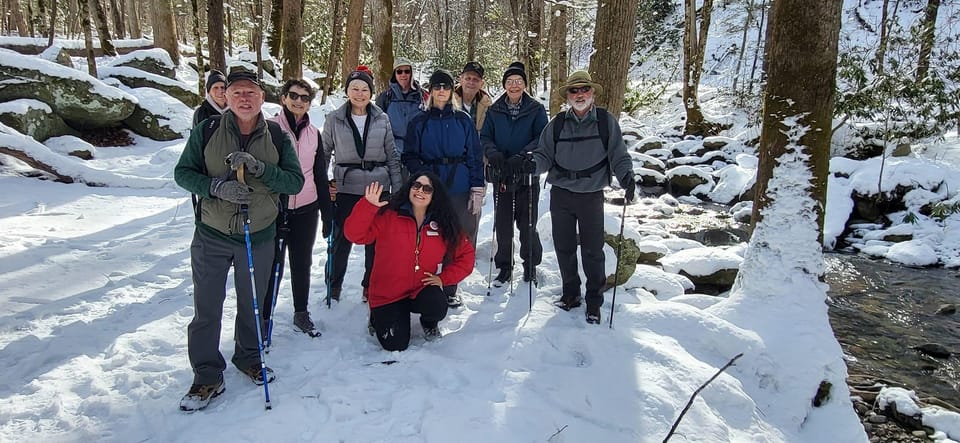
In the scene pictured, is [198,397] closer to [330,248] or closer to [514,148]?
[330,248]

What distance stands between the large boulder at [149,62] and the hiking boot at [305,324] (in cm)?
1483

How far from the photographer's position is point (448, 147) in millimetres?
4699

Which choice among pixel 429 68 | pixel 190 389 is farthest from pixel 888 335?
pixel 429 68

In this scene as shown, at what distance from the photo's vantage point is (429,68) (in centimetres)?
2650

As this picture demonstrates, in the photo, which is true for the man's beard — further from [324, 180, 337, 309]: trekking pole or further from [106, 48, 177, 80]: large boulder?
[106, 48, 177, 80]: large boulder

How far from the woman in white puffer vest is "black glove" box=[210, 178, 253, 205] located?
1364 mm

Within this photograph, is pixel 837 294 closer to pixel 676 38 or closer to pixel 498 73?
pixel 498 73

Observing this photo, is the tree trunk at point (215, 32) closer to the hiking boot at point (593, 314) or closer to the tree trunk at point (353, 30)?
the tree trunk at point (353, 30)

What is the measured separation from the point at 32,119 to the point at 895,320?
46.6 ft

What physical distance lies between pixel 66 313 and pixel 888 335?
830 centimetres

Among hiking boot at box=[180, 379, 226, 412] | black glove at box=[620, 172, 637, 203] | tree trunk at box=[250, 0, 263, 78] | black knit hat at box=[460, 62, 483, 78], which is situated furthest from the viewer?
tree trunk at box=[250, 0, 263, 78]

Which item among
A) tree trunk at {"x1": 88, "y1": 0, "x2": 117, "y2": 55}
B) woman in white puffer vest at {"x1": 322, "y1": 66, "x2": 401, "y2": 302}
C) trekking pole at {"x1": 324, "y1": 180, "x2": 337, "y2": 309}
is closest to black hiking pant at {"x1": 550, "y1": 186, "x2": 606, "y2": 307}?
woman in white puffer vest at {"x1": 322, "y1": 66, "x2": 401, "y2": 302}

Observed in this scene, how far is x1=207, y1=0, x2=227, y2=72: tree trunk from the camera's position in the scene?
10938 millimetres

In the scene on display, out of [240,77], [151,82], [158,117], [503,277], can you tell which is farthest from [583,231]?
[151,82]
